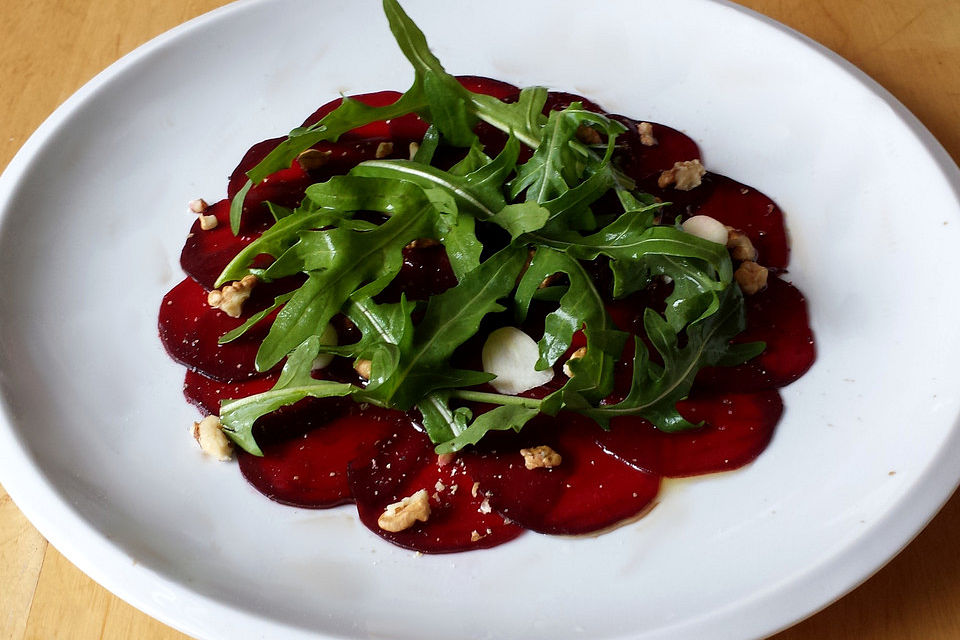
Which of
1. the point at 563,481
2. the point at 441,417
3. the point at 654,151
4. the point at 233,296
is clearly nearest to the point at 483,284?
the point at 441,417

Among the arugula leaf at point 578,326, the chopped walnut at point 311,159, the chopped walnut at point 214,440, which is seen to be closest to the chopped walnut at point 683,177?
the arugula leaf at point 578,326

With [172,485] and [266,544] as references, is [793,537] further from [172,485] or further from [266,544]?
[172,485]

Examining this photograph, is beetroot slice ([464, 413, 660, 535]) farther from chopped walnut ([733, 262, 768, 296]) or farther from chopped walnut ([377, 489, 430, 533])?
chopped walnut ([733, 262, 768, 296])

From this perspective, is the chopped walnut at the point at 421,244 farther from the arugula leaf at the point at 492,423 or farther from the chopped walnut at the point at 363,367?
the arugula leaf at the point at 492,423

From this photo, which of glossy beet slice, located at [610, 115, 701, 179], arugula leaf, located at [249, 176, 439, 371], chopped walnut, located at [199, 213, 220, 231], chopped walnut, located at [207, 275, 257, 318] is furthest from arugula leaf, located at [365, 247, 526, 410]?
chopped walnut, located at [199, 213, 220, 231]

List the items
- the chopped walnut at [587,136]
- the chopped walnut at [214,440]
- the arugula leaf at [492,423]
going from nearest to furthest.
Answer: the arugula leaf at [492,423], the chopped walnut at [214,440], the chopped walnut at [587,136]

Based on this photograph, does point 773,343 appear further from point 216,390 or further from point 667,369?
point 216,390

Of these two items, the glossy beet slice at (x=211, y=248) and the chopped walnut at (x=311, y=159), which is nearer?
the glossy beet slice at (x=211, y=248)
